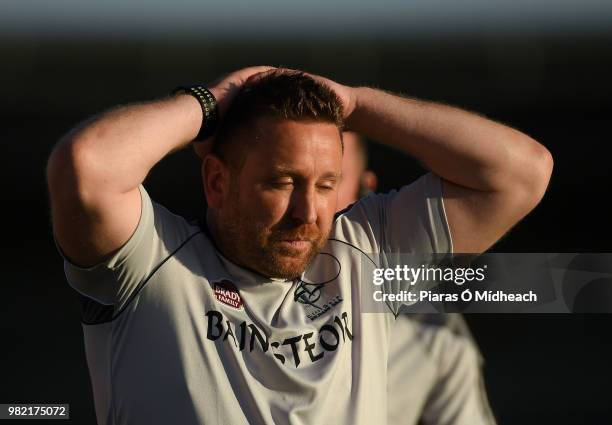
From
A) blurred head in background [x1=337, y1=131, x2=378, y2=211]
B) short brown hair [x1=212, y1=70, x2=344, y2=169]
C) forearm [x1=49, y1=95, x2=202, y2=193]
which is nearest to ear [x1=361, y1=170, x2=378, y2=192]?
blurred head in background [x1=337, y1=131, x2=378, y2=211]

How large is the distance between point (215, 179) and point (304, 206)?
31 cm

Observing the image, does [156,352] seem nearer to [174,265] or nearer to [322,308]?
[174,265]

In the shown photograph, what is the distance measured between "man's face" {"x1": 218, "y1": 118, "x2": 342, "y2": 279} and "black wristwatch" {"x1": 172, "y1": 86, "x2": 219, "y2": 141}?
0.12 m

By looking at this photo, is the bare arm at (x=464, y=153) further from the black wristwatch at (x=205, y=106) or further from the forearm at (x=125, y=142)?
the forearm at (x=125, y=142)

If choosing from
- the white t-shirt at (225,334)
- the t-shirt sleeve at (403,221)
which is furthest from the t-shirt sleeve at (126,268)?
the t-shirt sleeve at (403,221)

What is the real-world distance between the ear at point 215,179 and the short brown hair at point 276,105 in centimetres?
2

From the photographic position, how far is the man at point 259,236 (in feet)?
8.09

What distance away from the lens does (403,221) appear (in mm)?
2834

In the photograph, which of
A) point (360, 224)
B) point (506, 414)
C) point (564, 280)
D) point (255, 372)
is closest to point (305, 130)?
point (360, 224)

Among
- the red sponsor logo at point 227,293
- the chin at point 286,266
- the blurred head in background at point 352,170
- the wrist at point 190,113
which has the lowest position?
the red sponsor logo at point 227,293

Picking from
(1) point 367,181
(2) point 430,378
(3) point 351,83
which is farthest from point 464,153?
(3) point 351,83

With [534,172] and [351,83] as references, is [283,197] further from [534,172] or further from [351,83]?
[351,83]

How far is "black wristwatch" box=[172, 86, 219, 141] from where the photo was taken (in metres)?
2.64

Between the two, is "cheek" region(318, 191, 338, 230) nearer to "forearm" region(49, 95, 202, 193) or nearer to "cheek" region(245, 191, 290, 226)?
"cheek" region(245, 191, 290, 226)
